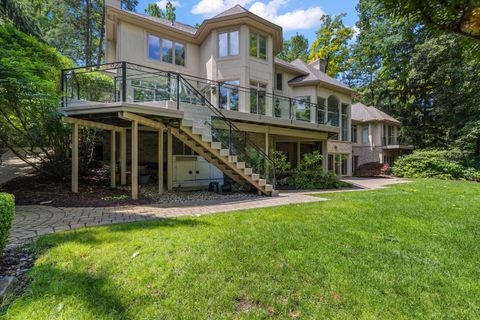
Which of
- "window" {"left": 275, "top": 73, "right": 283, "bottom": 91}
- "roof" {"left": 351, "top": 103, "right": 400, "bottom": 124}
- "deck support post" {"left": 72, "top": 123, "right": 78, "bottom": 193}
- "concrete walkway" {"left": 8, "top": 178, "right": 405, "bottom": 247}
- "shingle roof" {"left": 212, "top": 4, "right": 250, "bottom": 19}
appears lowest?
"concrete walkway" {"left": 8, "top": 178, "right": 405, "bottom": 247}

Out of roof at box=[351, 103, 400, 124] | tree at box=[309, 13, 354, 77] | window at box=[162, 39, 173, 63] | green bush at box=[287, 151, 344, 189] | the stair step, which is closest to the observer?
the stair step

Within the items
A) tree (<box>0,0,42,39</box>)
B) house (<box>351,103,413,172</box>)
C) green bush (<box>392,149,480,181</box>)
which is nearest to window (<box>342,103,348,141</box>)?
house (<box>351,103,413,172</box>)

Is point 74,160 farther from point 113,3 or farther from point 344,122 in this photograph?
point 344,122

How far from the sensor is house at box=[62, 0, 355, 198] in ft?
28.5

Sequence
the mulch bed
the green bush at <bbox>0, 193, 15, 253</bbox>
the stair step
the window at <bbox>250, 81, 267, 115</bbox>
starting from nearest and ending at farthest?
the green bush at <bbox>0, 193, 15, 253</bbox> < the mulch bed < the stair step < the window at <bbox>250, 81, 267, 115</bbox>

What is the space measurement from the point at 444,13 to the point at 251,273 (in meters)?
3.11

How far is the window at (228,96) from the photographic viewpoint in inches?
434

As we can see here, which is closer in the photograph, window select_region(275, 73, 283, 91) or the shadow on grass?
the shadow on grass

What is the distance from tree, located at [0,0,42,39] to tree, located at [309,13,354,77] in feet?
83.1

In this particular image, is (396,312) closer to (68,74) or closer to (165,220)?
(165,220)

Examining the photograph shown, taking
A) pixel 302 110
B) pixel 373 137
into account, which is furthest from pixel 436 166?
pixel 302 110

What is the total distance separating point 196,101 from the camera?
1009 centimetres

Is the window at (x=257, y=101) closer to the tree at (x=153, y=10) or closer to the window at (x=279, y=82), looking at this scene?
the window at (x=279, y=82)

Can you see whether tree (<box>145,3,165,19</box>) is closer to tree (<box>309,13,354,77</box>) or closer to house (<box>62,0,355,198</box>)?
house (<box>62,0,355,198</box>)
